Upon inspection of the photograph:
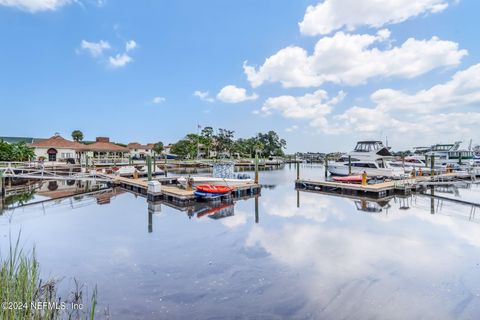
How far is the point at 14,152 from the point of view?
111 feet

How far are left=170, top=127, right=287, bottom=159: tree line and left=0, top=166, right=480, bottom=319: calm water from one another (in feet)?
144

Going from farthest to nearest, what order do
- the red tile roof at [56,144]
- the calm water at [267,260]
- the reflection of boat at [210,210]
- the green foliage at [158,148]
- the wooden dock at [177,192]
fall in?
the green foliage at [158,148] → the red tile roof at [56,144] → the wooden dock at [177,192] → the reflection of boat at [210,210] → the calm water at [267,260]

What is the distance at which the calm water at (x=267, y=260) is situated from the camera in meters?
5.91

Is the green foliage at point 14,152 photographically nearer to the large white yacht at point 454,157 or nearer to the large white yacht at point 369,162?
the large white yacht at point 369,162

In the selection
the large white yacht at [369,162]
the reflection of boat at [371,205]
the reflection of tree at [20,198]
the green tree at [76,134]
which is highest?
the green tree at [76,134]

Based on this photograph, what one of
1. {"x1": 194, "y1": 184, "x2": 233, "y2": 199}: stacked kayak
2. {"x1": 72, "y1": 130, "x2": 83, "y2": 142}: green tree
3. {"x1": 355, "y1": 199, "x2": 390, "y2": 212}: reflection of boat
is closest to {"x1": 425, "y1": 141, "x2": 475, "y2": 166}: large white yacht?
{"x1": 355, "y1": 199, "x2": 390, "y2": 212}: reflection of boat

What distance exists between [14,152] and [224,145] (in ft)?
140

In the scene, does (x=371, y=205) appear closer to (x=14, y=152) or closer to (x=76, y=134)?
(x=14, y=152)

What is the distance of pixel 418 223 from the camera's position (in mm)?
12359

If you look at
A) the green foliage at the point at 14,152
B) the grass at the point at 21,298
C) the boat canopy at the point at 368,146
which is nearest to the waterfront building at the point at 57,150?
the green foliage at the point at 14,152

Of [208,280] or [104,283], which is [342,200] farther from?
[104,283]

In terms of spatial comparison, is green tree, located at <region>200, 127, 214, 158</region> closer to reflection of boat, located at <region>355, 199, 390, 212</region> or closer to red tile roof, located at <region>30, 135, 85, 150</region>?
red tile roof, located at <region>30, 135, 85, 150</region>

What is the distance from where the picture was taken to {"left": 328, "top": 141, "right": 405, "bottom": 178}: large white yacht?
2597 cm

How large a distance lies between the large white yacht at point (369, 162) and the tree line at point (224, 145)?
2819 cm
